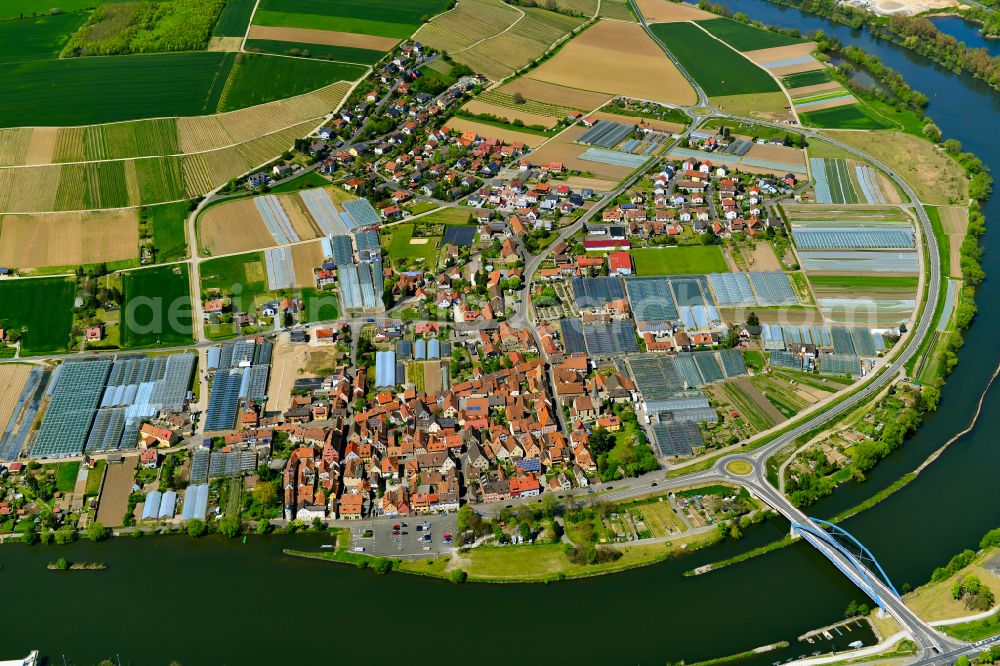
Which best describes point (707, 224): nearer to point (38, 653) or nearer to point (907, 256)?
point (907, 256)

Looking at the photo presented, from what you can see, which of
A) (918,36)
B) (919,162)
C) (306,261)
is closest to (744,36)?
(918,36)

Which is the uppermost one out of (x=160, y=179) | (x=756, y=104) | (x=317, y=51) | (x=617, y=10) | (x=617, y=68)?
(x=617, y=10)

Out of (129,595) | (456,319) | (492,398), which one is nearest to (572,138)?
(456,319)

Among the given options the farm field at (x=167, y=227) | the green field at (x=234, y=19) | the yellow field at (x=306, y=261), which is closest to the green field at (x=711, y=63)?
the yellow field at (x=306, y=261)

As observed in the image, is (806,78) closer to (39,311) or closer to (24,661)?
(39,311)

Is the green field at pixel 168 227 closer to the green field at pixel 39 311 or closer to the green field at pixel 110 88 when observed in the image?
the green field at pixel 39 311
